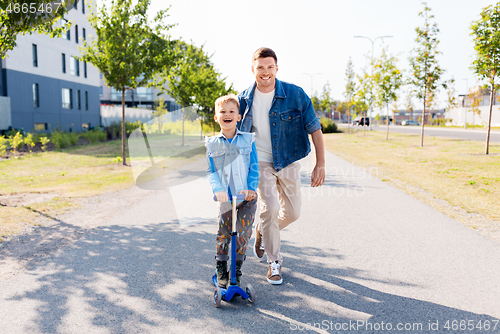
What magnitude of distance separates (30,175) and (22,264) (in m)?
7.46

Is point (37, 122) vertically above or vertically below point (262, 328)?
above

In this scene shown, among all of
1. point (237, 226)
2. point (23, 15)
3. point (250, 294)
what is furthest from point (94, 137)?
point (250, 294)

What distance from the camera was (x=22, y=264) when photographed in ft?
12.6

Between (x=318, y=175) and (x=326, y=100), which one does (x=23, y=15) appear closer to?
(x=318, y=175)

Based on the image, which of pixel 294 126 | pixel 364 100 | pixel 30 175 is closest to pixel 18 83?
pixel 30 175

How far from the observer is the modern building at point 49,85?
75.8 ft

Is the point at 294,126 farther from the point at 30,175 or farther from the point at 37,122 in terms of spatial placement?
the point at 37,122

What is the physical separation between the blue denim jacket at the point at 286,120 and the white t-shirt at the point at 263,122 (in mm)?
44


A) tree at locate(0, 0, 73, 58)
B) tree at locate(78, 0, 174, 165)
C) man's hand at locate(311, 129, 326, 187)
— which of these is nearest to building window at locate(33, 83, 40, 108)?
tree at locate(78, 0, 174, 165)

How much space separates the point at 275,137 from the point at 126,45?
9.87 meters

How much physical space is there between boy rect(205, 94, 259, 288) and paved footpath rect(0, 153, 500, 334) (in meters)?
0.42

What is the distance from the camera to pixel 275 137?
3.48 metres

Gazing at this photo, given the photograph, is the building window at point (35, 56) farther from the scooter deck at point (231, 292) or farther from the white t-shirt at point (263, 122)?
the scooter deck at point (231, 292)

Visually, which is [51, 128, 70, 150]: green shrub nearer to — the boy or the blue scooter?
the boy
